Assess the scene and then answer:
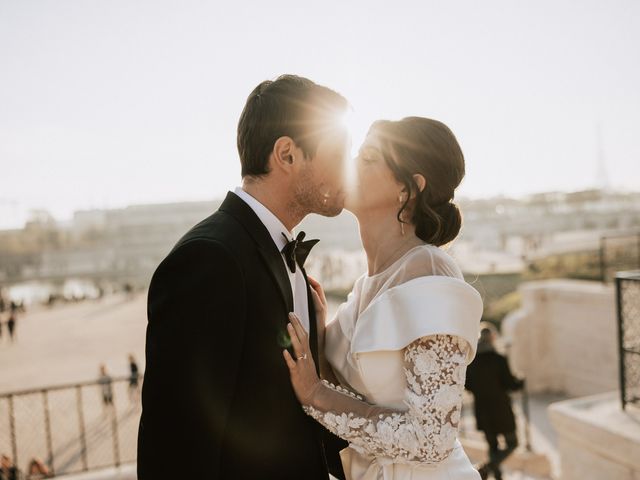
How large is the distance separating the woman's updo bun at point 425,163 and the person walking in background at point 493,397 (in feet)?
17.6

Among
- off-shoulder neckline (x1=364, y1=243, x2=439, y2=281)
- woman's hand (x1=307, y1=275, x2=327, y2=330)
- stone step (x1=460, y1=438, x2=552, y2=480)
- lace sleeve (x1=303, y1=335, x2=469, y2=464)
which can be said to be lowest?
stone step (x1=460, y1=438, x2=552, y2=480)

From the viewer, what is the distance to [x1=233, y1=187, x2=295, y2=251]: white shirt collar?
2.45m

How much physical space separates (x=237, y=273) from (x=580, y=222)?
93214mm

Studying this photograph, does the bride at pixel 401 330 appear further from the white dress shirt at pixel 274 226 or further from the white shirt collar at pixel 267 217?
the white shirt collar at pixel 267 217

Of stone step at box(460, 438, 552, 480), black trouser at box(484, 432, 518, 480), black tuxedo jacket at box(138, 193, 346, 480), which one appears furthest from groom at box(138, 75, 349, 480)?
stone step at box(460, 438, 552, 480)

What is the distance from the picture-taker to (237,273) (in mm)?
2062

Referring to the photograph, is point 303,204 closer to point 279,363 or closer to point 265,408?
point 279,363

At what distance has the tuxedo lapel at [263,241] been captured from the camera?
7.44ft

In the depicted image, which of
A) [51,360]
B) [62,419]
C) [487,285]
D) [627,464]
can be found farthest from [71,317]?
[627,464]

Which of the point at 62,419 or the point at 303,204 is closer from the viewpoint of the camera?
the point at 303,204

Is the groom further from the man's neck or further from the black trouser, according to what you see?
the black trouser

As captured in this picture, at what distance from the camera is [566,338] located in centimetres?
1419

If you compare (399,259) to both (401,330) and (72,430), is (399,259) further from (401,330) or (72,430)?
(72,430)

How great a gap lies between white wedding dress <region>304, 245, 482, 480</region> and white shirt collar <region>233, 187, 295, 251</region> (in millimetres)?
552
